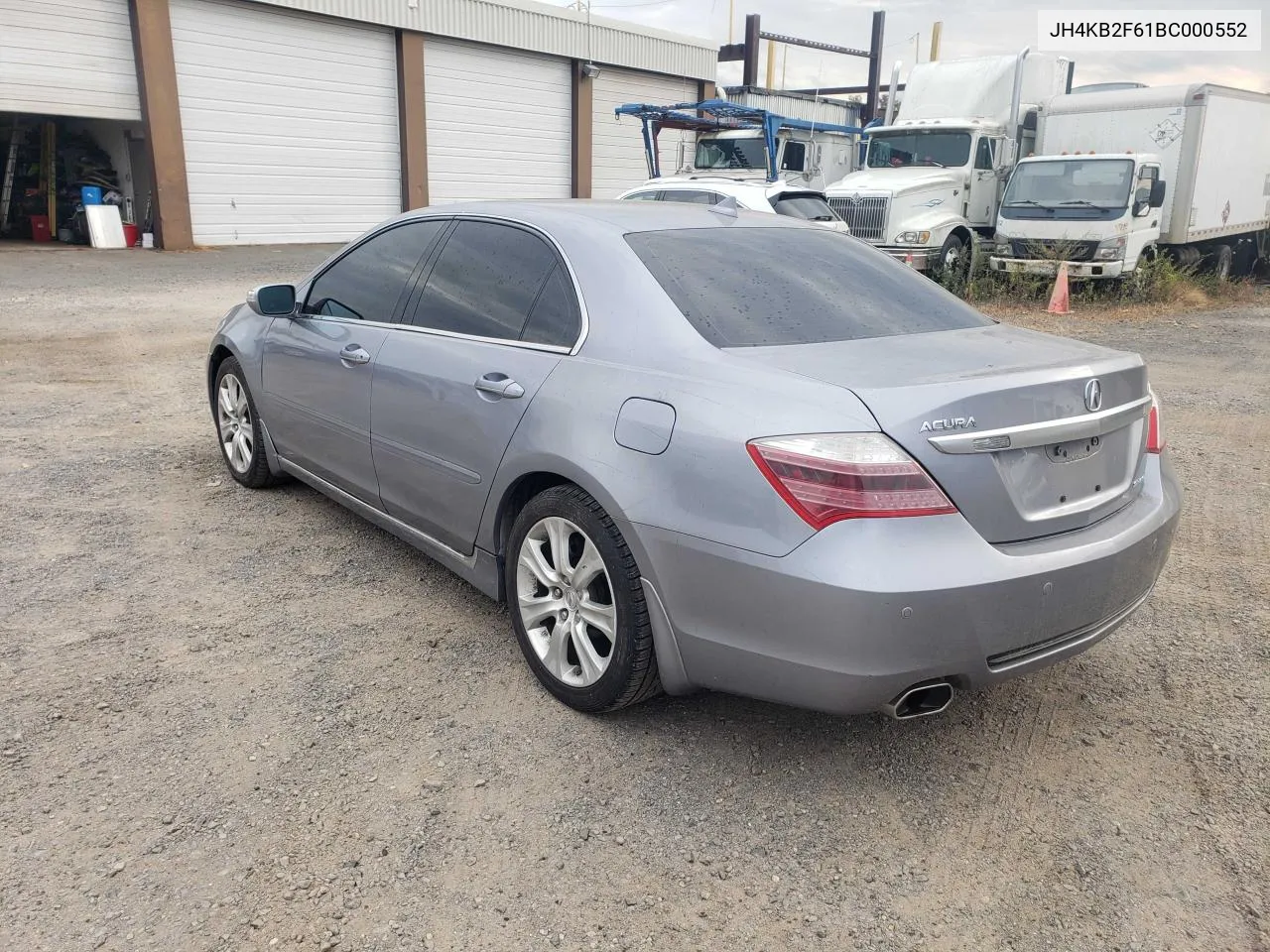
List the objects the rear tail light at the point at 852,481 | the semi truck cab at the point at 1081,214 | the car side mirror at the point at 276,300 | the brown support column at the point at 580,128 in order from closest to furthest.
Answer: the rear tail light at the point at 852,481
the car side mirror at the point at 276,300
the semi truck cab at the point at 1081,214
the brown support column at the point at 580,128

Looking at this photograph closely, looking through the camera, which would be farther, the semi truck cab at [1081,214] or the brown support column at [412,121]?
the brown support column at [412,121]

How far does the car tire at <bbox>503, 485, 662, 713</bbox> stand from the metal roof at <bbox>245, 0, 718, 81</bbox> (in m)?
20.8

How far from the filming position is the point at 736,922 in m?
2.33

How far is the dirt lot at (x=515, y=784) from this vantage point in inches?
92.2

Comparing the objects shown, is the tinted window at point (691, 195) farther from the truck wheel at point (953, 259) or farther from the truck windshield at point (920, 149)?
the truck windshield at point (920, 149)

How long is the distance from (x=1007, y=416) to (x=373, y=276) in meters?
2.78

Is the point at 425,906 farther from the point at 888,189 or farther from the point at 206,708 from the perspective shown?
the point at 888,189

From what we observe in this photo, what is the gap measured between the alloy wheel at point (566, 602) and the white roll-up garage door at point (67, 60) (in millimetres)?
19208

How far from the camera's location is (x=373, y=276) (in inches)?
170

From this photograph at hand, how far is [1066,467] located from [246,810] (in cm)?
238

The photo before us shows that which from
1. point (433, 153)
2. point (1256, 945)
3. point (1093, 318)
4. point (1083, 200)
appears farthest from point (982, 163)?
point (1256, 945)

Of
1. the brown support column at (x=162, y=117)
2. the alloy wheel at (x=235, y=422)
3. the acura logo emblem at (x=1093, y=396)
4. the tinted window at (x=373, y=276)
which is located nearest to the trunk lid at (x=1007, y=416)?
the acura logo emblem at (x=1093, y=396)

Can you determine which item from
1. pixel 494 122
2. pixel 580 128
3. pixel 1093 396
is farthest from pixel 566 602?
pixel 580 128

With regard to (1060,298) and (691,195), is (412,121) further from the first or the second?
(1060,298)
